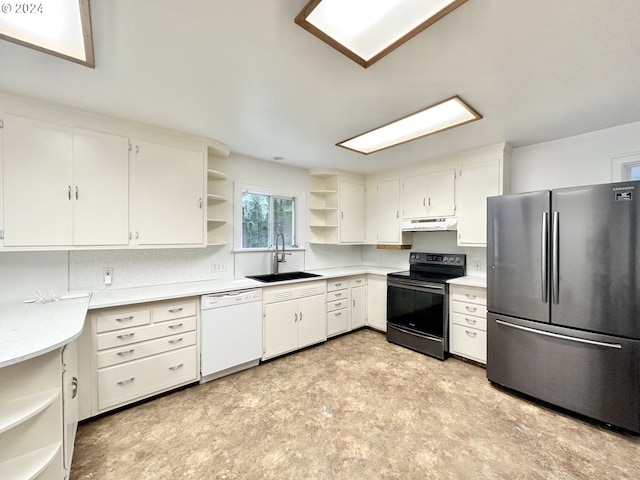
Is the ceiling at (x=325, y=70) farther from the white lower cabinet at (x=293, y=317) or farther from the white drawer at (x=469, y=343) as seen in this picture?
the white drawer at (x=469, y=343)

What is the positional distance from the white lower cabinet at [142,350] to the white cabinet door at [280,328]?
Answer: 0.75 metres

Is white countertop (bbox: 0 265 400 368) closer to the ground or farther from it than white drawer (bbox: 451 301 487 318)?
farther from it

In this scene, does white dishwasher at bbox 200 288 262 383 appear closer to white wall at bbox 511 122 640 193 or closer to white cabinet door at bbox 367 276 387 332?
white cabinet door at bbox 367 276 387 332

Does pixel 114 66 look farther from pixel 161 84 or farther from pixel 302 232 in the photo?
pixel 302 232

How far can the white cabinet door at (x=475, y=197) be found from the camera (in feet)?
9.68

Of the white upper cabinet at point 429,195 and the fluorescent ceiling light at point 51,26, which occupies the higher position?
the fluorescent ceiling light at point 51,26

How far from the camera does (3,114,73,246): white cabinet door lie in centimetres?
188

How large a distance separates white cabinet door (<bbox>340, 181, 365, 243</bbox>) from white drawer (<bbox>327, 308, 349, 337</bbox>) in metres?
1.09

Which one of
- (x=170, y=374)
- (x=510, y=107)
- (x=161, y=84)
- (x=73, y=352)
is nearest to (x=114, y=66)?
(x=161, y=84)

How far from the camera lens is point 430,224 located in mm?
3422

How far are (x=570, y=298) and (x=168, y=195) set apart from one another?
3619 mm

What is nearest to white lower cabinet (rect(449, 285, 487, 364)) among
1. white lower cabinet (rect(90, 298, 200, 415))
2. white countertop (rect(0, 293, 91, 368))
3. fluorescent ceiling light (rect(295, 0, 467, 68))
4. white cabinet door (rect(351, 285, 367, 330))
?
white cabinet door (rect(351, 285, 367, 330))

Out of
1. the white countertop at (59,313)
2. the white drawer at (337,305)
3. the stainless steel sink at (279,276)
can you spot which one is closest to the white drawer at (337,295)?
the white drawer at (337,305)

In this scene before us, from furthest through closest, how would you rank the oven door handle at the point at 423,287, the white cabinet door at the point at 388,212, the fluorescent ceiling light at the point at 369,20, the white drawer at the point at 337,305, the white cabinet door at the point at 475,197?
the white cabinet door at the point at 388,212
the white drawer at the point at 337,305
the oven door handle at the point at 423,287
the white cabinet door at the point at 475,197
the fluorescent ceiling light at the point at 369,20
